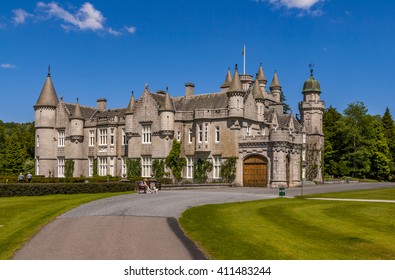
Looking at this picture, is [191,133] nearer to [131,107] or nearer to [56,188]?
[131,107]

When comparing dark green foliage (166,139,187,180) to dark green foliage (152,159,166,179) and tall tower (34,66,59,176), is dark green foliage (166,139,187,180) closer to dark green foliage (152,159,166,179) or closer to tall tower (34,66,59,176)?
dark green foliage (152,159,166,179)

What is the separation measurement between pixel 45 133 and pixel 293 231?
53206 mm

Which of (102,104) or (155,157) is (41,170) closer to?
(102,104)

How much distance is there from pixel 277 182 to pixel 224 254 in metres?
35.6

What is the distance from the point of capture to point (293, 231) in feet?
55.0

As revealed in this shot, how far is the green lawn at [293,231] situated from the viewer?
13.2 metres

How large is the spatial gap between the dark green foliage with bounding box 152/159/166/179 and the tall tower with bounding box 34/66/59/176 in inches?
708

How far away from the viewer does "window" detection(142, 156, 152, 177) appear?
55.3 metres

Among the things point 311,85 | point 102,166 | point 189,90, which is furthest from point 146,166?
point 311,85

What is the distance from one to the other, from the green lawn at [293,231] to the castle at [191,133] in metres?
24.6

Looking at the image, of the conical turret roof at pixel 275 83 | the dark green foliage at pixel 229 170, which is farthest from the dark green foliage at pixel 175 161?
the conical turret roof at pixel 275 83

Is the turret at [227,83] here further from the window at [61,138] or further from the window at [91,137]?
the window at [61,138]

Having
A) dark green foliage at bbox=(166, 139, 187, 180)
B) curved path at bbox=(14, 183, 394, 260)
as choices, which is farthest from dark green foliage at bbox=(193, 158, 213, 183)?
curved path at bbox=(14, 183, 394, 260)

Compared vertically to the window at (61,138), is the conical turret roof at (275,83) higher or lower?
higher
